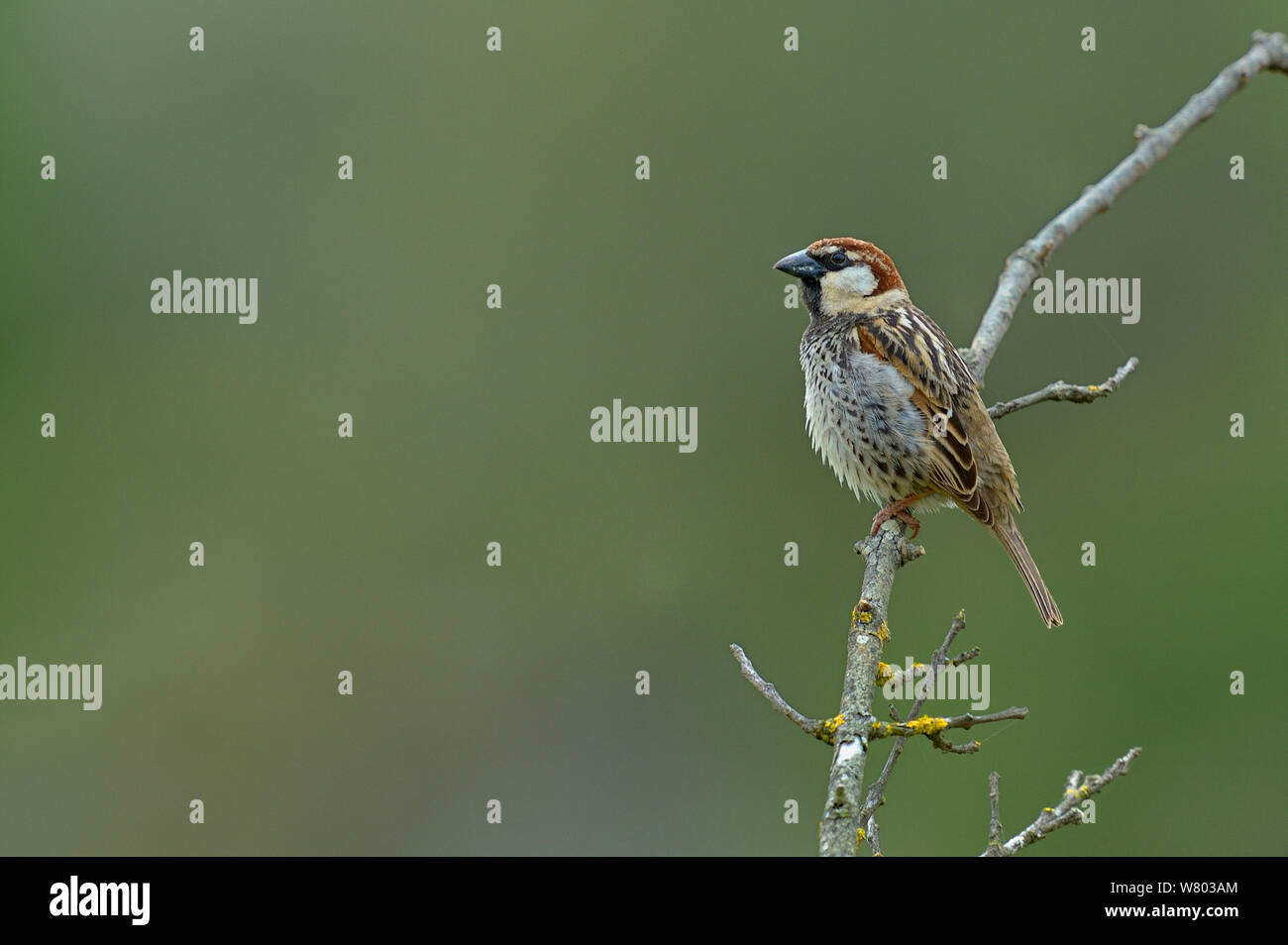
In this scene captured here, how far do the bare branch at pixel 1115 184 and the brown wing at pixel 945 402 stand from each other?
166 mm

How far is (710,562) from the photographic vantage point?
13969 millimetres

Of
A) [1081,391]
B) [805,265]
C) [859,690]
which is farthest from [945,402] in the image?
[859,690]

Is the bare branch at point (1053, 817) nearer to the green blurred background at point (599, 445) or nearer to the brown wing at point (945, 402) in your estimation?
the brown wing at point (945, 402)

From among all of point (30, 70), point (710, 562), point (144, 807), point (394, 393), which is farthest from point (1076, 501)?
point (30, 70)

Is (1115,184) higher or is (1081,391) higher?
(1115,184)

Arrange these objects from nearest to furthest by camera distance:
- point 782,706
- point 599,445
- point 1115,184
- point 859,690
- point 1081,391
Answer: point 782,706 → point 859,690 → point 1081,391 → point 1115,184 → point 599,445

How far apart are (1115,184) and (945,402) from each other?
4.05 feet

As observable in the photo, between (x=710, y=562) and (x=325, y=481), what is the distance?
4.31 meters

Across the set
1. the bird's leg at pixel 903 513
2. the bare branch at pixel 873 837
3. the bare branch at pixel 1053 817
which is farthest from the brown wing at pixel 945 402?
the bare branch at pixel 1053 817

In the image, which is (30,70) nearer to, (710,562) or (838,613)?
(710,562)

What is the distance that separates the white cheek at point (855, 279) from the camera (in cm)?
767

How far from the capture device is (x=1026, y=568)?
720cm

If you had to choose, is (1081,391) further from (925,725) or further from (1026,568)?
(925,725)

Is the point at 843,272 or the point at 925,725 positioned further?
the point at 843,272
